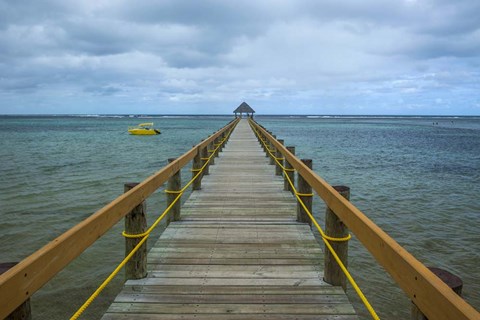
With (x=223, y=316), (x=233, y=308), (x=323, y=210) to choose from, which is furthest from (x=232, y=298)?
(x=323, y=210)

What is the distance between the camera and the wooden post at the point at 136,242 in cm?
407

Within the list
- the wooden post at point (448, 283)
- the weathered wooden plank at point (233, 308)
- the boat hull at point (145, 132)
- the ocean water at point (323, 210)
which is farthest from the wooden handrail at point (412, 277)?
the boat hull at point (145, 132)

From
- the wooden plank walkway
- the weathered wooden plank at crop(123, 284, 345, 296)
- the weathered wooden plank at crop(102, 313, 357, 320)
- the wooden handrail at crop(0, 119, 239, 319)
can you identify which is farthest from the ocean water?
the wooden handrail at crop(0, 119, 239, 319)

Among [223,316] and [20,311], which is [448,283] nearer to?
[223,316]

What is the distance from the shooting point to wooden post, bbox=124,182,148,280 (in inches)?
160

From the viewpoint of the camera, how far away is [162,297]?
12.6ft

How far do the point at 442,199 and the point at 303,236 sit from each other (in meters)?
11.4

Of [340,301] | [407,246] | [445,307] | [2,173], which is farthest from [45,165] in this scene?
[445,307]

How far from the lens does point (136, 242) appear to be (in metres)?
4.08

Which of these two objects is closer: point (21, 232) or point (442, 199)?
point (21, 232)

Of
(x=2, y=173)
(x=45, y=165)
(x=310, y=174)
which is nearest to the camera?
(x=310, y=174)

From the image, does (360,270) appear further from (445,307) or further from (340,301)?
(445,307)

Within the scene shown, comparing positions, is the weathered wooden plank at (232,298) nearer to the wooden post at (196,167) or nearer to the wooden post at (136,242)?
the wooden post at (136,242)

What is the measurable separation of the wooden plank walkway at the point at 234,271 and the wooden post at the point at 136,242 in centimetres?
10
